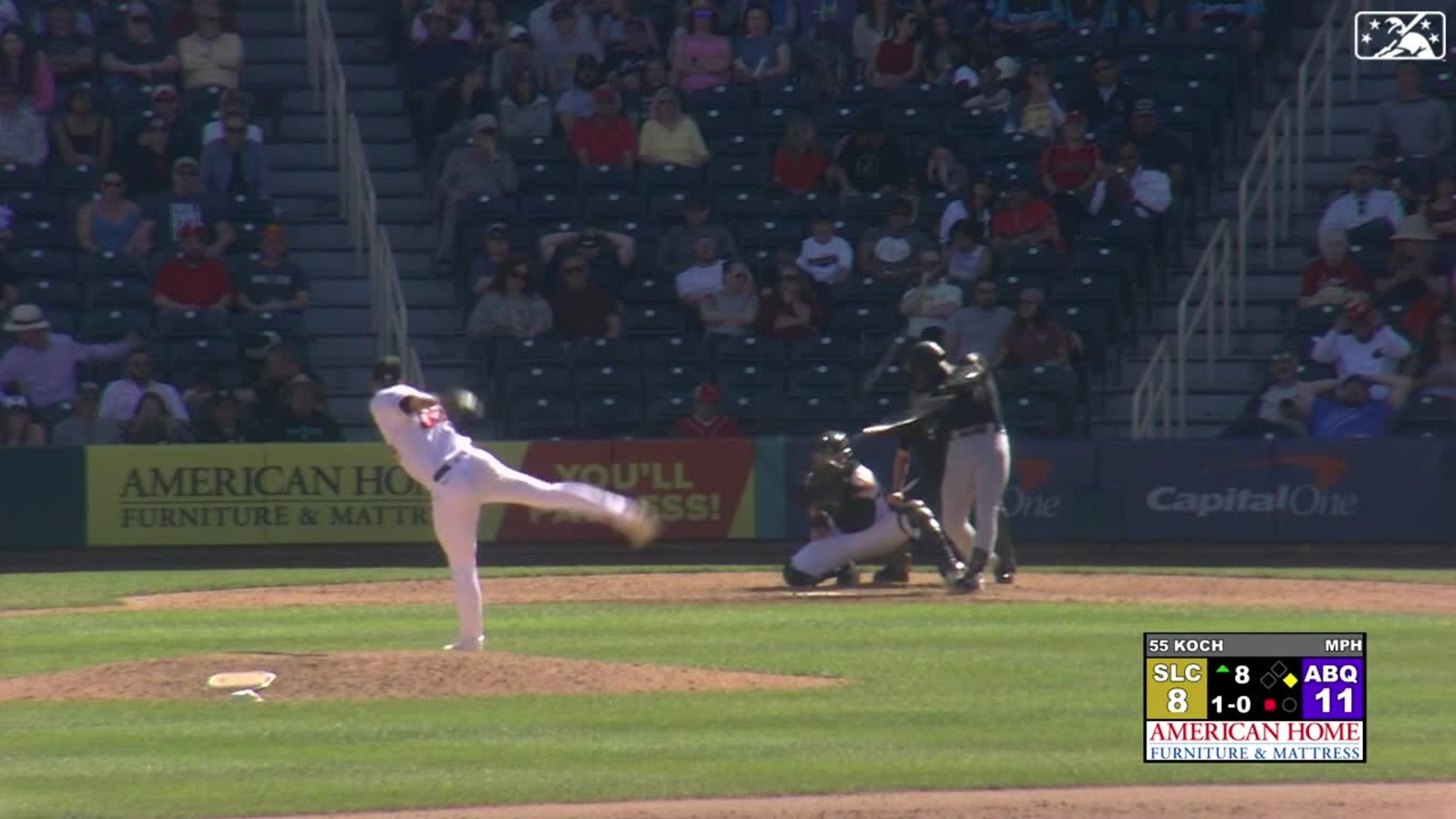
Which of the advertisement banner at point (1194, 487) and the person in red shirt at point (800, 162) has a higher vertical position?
Result: the person in red shirt at point (800, 162)

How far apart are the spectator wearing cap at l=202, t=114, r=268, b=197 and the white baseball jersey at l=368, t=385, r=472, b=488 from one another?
11.3 metres

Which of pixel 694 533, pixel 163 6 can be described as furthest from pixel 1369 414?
pixel 163 6

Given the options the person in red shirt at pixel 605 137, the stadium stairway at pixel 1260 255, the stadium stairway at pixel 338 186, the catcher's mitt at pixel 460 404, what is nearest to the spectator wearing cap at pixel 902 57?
the person in red shirt at pixel 605 137

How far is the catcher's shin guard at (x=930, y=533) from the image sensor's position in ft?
59.3

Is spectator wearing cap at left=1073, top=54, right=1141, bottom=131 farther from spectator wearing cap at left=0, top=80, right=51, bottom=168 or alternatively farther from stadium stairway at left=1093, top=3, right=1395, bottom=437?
spectator wearing cap at left=0, top=80, right=51, bottom=168

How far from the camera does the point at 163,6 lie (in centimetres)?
2661

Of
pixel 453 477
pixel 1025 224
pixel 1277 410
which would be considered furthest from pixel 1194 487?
pixel 453 477

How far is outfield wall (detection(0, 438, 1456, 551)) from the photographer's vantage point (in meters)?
22.3

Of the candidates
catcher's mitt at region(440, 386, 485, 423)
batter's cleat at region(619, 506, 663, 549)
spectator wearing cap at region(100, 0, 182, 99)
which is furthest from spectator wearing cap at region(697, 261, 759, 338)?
catcher's mitt at region(440, 386, 485, 423)

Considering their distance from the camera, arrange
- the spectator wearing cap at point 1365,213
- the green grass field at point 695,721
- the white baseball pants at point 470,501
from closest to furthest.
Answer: the green grass field at point 695,721
the white baseball pants at point 470,501
the spectator wearing cap at point 1365,213

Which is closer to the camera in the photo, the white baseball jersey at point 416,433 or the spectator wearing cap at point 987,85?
the white baseball jersey at point 416,433

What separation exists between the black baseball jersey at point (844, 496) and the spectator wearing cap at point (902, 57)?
8.57 m

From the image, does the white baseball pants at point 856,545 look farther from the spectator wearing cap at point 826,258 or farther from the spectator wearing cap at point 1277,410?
the spectator wearing cap at point 826,258

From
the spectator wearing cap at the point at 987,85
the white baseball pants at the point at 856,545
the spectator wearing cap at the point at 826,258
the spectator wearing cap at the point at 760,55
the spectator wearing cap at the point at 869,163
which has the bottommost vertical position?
the white baseball pants at the point at 856,545
